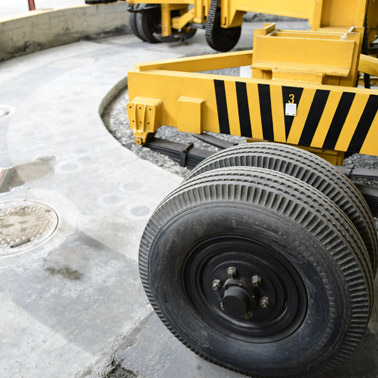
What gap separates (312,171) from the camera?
2.35 meters

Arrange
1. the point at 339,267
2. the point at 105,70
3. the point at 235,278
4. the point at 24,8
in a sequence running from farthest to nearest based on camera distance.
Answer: the point at 24,8 < the point at 105,70 < the point at 235,278 < the point at 339,267

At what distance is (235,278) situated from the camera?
2152 millimetres

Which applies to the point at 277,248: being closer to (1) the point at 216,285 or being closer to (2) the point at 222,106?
(1) the point at 216,285

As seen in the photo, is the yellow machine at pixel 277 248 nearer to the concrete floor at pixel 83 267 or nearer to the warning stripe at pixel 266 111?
the warning stripe at pixel 266 111

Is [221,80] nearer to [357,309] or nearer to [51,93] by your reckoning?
[357,309]

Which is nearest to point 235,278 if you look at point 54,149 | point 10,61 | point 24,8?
point 54,149

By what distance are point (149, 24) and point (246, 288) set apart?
9.42 m

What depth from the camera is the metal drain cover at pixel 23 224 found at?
346cm

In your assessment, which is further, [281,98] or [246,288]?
[281,98]

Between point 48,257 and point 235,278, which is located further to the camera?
point 48,257

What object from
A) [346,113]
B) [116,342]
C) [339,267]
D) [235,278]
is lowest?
[116,342]

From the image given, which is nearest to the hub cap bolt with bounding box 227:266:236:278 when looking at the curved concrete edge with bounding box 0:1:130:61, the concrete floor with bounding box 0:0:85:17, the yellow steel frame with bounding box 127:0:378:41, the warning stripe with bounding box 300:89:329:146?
the warning stripe with bounding box 300:89:329:146

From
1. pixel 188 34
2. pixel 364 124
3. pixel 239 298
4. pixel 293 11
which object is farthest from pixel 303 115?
pixel 188 34

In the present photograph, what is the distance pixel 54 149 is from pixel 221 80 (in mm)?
2514
